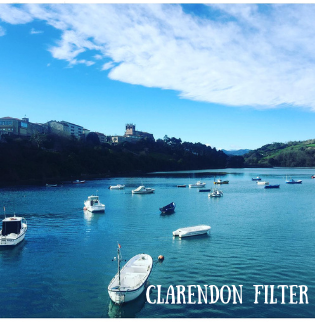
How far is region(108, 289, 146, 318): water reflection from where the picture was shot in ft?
76.5

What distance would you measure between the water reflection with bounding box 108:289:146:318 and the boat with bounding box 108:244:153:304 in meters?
0.38

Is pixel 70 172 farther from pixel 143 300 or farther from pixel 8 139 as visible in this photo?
pixel 143 300

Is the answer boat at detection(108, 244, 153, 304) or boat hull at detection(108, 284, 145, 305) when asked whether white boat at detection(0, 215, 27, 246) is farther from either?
boat hull at detection(108, 284, 145, 305)

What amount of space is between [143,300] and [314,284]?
626 inches

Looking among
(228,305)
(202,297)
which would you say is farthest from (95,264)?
(228,305)

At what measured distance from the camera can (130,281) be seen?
2672cm

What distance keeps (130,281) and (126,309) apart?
291cm

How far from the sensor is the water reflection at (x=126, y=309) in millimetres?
23312

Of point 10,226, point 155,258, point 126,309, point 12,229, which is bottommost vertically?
point 126,309

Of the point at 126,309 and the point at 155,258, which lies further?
the point at 155,258

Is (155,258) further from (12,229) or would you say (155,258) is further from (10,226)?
(10,226)

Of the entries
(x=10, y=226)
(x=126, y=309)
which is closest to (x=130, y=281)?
(x=126, y=309)

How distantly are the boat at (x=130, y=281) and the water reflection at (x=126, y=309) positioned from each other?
0.38 meters

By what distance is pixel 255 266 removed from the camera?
108 feet
